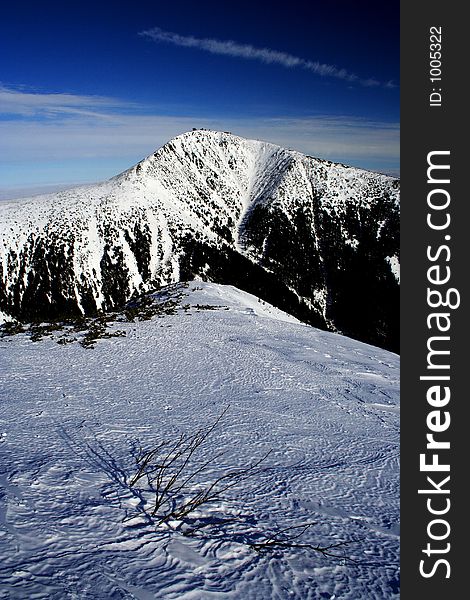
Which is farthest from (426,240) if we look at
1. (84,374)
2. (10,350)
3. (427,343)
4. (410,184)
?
(10,350)

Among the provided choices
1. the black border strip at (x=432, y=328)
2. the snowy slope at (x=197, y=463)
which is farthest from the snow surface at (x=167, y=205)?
the black border strip at (x=432, y=328)

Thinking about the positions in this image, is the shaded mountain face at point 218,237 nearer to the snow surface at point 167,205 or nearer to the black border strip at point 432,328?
the snow surface at point 167,205

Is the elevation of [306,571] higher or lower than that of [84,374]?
lower

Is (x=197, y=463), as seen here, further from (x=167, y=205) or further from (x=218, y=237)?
(x=167, y=205)

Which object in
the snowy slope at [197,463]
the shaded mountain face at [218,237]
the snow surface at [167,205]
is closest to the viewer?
the snowy slope at [197,463]

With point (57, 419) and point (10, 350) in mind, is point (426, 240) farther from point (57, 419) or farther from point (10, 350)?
point (10, 350)
